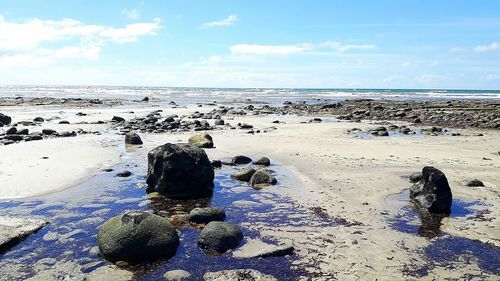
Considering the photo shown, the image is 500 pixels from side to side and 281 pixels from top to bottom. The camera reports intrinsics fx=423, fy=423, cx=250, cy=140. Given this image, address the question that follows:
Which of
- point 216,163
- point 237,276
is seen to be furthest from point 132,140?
Result: point 237,276

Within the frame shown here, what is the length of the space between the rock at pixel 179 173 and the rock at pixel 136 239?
3.05 m

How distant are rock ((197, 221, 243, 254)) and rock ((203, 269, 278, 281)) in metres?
0.77

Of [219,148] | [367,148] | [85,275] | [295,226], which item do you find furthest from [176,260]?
[367,148]

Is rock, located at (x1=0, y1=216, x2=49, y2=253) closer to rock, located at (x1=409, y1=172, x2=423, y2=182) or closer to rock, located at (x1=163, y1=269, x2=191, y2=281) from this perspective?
rock, located at (x1=163, y1=269, x2=191, y2=281)

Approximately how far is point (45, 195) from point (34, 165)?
3.51 metres

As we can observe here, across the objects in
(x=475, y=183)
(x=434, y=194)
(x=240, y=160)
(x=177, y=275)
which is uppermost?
(x=434, y=194)

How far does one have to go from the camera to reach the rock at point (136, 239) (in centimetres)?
623

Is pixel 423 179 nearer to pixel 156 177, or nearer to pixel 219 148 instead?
pixel 156 177

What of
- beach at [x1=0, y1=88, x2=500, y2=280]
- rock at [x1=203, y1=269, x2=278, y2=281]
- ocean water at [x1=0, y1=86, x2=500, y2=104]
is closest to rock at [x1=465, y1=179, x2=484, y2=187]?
beach at [x1=0, y1=88, x2=500, y2=280]

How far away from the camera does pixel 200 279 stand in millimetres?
5645

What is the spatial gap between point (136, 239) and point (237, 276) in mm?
1692

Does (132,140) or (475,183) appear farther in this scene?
(132,140)

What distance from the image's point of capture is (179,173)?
992 cm

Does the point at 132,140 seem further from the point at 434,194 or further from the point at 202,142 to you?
the point at 434,194
